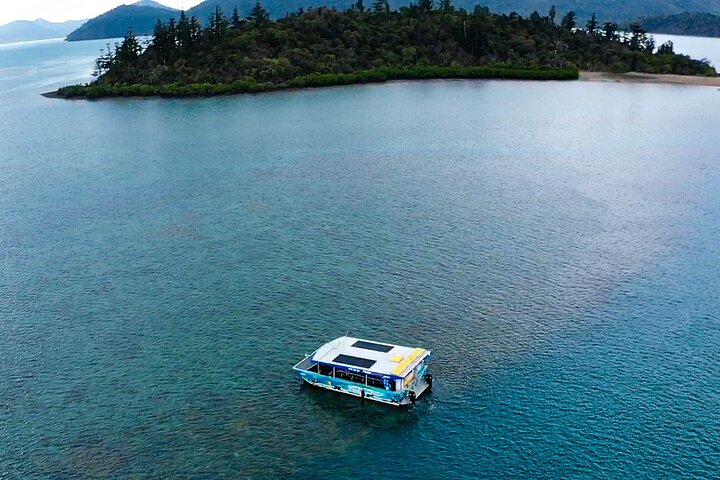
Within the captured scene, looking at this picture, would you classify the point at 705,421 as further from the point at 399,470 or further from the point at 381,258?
the point at 381,258

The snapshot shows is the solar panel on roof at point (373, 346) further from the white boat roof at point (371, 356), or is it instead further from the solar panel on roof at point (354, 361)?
the solar panel on roof at point (354, 361)

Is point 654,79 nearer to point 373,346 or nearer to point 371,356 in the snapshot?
point 373,346

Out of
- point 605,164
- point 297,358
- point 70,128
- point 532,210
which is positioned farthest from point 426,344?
point 70,128

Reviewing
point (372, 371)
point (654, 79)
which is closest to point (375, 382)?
point (372, 371)

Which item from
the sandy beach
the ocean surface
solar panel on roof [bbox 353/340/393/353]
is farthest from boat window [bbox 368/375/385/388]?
the sandy beach

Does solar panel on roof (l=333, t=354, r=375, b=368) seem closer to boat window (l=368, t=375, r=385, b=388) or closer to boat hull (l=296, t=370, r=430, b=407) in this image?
boat window (l=368, t=375, r=385, b=388)

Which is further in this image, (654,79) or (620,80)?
(654,79)

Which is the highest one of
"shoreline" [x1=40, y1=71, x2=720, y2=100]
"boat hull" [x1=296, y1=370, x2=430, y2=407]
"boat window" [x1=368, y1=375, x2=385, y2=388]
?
"shoreline" [x1=40, y1=71, x2=720, y2=100]
